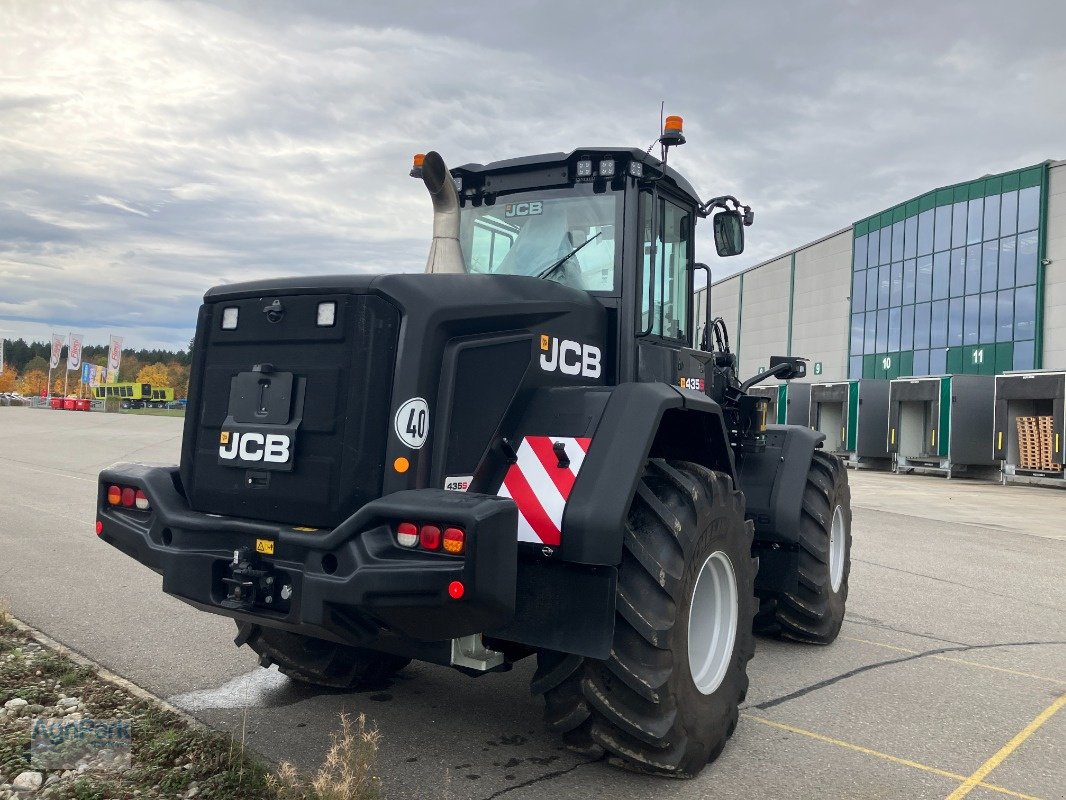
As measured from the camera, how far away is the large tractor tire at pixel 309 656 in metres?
4.27

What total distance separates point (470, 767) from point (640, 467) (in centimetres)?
142

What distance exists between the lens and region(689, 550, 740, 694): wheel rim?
3.86m

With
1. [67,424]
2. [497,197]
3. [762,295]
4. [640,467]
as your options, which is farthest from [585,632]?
[762,295]

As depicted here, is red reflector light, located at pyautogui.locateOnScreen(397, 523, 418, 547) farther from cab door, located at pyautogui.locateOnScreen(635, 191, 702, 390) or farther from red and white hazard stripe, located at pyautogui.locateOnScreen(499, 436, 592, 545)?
cab door, located at pyautogui.locateOnScreen(635, 191, 702, 390)

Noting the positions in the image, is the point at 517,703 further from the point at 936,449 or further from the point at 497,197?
the point at 936,449

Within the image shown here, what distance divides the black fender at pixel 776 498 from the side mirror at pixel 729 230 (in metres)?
1.40

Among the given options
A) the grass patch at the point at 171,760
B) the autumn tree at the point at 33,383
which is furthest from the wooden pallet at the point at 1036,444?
the autumn tree at the point at 33,383

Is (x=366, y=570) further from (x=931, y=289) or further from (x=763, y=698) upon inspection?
(x=931, y=289)

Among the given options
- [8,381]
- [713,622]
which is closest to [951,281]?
[713,622]

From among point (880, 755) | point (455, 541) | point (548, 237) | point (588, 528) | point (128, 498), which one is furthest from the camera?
point (548, 237)

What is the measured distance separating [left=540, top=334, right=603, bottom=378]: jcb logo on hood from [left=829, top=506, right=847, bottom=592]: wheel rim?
2704mm

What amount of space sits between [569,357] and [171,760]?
2317 mm

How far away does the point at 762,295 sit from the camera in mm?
47469

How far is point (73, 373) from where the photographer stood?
91.0 metres
